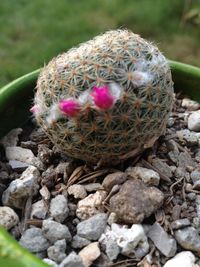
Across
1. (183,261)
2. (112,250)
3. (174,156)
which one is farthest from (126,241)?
(174,156)

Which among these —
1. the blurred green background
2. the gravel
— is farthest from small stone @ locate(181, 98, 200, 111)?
Result: the blurred green background

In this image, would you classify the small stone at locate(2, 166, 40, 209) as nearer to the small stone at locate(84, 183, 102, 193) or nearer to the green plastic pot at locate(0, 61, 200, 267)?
the small stone at locate(84, 183, 102, 193)

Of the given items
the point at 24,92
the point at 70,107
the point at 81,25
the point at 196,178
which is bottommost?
the point at 81,25

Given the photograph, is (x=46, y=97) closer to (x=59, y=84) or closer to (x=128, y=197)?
(x=59, y=84)

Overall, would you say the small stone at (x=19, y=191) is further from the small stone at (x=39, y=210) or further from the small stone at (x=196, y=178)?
the small stone at (x=196, y=178)

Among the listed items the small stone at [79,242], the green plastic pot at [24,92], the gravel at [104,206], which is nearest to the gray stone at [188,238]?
the gravel at [104,206]

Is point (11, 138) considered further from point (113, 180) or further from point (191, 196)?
point (191, 196)
